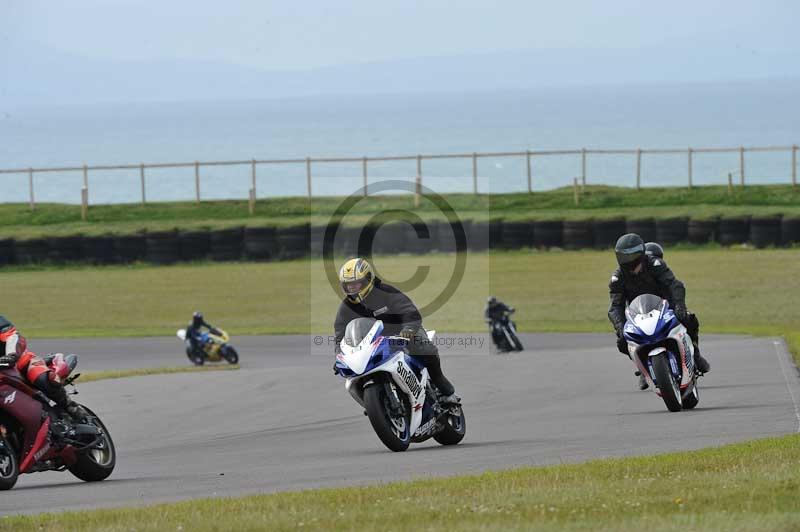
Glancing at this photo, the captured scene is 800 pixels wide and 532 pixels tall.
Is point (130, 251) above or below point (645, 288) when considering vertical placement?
below

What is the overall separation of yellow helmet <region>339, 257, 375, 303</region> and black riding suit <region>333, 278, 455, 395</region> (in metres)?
0.17

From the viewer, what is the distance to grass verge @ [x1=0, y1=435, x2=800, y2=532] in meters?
8.61

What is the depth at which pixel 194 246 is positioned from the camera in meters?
45.3

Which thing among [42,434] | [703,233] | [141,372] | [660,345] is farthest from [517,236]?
[42,434]

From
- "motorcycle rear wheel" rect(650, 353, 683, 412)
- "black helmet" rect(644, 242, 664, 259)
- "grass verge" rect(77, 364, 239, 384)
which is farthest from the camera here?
"grass verge" rect(77, 364, 239, 384)

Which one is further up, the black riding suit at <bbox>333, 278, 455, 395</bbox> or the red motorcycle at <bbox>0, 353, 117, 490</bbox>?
the black riding suit at <bbox>333, 278, 455, 395</bbox>

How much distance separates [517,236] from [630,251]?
29.7 metres

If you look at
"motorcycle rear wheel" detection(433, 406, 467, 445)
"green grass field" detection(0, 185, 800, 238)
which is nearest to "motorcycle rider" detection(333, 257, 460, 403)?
"motorcycle rear wheel" detection(433, 406, 467, 445)

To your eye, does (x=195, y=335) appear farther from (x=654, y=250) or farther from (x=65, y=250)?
(x=65, y=250)

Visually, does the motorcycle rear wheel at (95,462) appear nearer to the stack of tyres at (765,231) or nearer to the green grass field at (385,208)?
the stack of tyres at (765,231)

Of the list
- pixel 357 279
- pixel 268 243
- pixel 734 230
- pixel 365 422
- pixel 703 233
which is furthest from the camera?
pixel 268 243

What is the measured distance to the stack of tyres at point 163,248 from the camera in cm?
4509

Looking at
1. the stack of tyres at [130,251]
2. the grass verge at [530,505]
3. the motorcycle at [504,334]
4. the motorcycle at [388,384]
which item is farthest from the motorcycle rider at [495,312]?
the stack of tyres at [130,251]

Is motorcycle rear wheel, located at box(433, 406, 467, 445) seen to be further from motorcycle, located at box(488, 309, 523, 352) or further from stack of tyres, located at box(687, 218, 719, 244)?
stack of tyres, located at box(687, 218, 719, 244)
